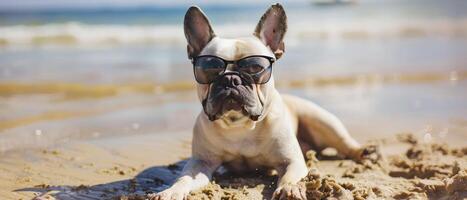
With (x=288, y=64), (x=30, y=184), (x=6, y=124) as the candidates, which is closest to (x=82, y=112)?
(x=6, y=124)

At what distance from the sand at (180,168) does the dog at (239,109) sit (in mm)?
142

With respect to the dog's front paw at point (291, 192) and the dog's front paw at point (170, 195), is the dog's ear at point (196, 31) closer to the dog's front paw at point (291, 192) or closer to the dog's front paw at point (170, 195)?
the dog's front paw at point (170, 195)

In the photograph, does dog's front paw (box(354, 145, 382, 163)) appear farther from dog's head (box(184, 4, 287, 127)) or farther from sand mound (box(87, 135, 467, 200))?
dog's head (box(184, 4, 287, 127))

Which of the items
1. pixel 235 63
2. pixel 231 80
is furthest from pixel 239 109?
pixel 235 63

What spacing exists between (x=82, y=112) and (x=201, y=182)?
3702 mm

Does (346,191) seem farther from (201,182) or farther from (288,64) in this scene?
(288,64)

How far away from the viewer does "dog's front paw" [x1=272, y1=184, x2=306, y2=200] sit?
3.63m

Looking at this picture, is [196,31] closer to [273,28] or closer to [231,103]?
[273,28]

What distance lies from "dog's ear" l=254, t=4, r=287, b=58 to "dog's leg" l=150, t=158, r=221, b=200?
93 centimetres

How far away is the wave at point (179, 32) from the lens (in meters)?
18.0

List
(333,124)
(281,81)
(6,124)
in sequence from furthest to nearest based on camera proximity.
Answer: (281,81), (6,124), (333,124)

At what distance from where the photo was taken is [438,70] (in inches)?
411

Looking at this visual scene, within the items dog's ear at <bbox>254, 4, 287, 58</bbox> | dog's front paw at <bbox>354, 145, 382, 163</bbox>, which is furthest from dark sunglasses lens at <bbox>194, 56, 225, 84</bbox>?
dog's front paw at <bbox>354, 145, 382, 163</bbox>

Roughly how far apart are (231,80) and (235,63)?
0.54 feet
